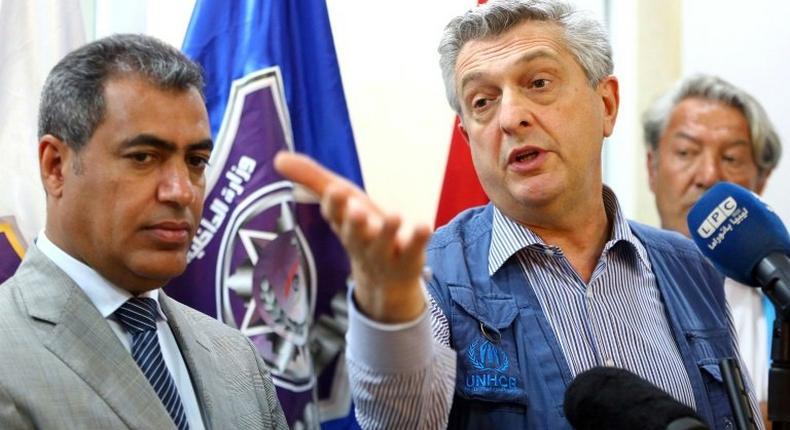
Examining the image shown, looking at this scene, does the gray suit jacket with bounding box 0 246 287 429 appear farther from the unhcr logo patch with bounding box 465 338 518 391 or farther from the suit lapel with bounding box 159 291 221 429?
the unhcr logo patch with bounding box 465 338 518 391

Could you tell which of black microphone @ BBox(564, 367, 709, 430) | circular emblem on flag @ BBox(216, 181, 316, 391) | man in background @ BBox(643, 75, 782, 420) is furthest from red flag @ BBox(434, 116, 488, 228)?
black microphone @ BBox(564, 367, 709, 430)

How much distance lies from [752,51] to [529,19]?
214cm

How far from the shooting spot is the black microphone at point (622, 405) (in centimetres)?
130

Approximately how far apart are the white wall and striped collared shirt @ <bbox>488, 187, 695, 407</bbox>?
6.75ft

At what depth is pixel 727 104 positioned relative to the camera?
337cm

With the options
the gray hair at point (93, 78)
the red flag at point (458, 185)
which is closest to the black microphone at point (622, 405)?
the gray hair at point (93, 78)

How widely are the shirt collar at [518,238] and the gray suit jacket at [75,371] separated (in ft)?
1.68

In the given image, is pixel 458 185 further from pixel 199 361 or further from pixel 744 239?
pixel 744 239

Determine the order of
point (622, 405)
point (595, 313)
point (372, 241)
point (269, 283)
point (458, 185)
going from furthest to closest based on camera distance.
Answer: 1. point (458, 185)
2. point (269, 283)
3. point (595, 313)
4. point (622, 405)
5. point (372, 241)

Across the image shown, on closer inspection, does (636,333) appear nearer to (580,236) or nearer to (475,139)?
(580,236)

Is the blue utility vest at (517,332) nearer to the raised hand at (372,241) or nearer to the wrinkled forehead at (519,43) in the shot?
the wrinkled forehead at (519,43)

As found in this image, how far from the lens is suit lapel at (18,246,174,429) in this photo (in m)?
1.65

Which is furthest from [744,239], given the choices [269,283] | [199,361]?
[269,283]

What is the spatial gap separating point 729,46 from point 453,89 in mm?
2166
